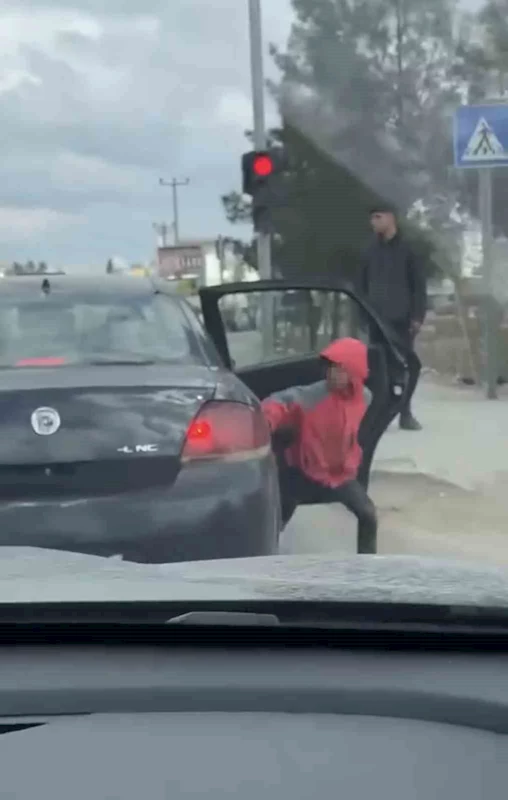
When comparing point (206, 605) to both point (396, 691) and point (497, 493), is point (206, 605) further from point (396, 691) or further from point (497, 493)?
point (497, 493)

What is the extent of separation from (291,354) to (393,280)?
9.25ft

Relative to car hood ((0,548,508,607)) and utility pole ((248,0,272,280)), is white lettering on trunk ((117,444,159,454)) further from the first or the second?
utility pole ((248,0,272,280))

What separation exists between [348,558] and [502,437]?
781 cm

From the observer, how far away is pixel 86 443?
463cm

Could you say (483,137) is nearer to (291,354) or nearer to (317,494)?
(291,354)

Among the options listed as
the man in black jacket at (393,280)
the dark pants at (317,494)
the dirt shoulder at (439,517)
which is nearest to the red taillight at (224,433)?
the dark pants at (317,494)

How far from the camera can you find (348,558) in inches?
133

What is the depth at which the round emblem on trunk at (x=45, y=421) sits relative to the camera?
4621 mm

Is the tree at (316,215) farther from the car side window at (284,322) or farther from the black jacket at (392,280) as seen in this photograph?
the car side window at (284,322)

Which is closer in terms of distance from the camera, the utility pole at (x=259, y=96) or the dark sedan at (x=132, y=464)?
the dark sedan at (x=132, y=464)

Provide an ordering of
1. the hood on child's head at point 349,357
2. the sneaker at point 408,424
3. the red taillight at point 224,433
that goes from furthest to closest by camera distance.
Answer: the sneaker at point 408,424, the hood on child's head at point 349,357, the red taillight at point 224,433

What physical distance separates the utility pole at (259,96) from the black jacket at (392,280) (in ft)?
2.35

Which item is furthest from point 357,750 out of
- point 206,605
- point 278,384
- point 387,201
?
point 387,201

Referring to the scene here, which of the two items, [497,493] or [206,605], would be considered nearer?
[206,605]
